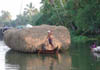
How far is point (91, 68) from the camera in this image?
13500 millimetres

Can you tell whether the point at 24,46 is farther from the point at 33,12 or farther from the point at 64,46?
the point at 33,12

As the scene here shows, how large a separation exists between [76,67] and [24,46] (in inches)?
269

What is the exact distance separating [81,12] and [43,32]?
1037 centimetres

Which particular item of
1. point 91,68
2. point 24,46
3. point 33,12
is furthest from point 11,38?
point 33,12

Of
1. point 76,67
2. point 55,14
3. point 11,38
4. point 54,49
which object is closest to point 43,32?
point 54,49

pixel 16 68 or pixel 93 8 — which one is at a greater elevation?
pixel 93 8

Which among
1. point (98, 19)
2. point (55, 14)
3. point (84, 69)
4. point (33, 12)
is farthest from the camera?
point (33, 12)

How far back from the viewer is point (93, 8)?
93.1ft

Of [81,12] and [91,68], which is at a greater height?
[81,12]

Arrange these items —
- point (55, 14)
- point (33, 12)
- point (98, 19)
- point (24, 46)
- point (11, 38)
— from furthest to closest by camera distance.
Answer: point (33, 12) → point (55, 14) → point (98, 19) → point (11, 38) → point (24, 46)

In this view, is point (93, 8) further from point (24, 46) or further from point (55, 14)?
point (55, 14)

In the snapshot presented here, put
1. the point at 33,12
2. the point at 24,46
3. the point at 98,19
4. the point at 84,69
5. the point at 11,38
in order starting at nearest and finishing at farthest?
the point at 84,69, the point at 24,46, the point at 11,38, the point at 98,19, the point at 33,12

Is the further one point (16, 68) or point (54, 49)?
point (54, 49)

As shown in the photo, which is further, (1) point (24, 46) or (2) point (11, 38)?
(2) point (11, 38)
